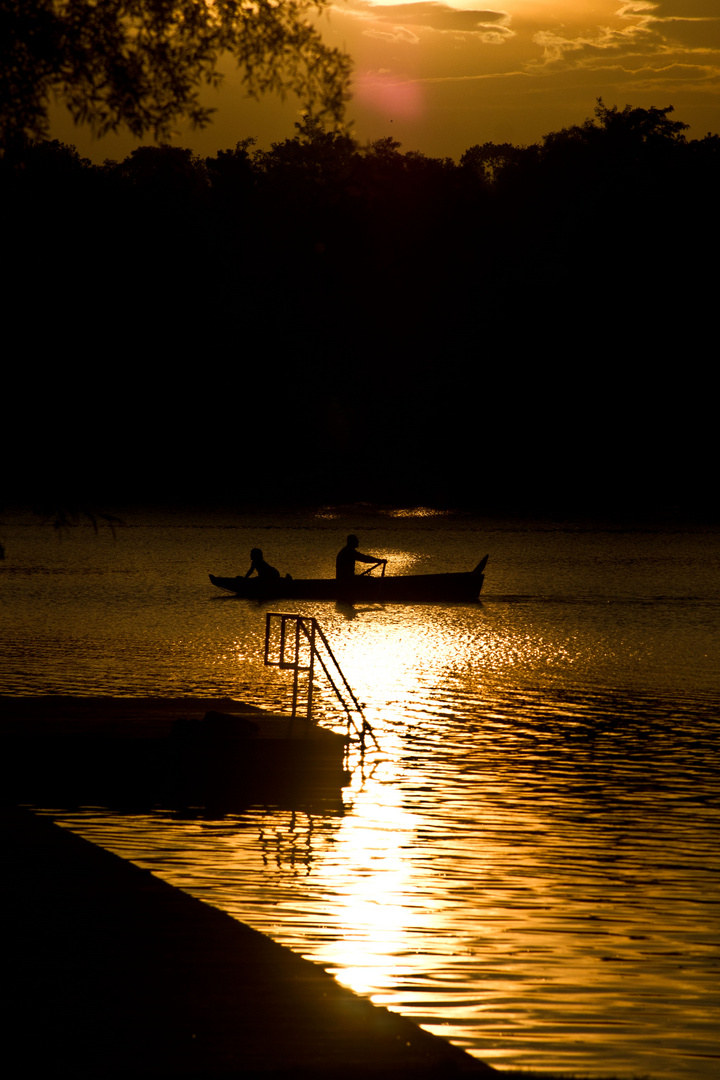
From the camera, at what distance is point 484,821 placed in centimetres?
1548

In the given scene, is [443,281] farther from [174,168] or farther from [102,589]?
[174,168]

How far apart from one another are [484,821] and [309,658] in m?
9.66

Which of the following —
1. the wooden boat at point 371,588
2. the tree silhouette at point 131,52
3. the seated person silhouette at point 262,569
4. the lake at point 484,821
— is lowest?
the lake at point 484,821

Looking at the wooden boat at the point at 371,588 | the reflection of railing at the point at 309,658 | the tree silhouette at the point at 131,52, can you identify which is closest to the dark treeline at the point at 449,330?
the wooden boat at the point at 371,588

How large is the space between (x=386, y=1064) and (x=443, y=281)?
90146 millimetres

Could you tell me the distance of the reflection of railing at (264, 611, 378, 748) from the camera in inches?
660

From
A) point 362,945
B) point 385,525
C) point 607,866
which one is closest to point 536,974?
point 362,945

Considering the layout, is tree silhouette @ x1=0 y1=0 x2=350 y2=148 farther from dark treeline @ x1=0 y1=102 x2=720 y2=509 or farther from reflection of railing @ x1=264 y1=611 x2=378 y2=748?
dark treeline @ x1=0 y1=102 x2=720 y2=509

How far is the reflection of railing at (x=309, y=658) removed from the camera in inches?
660

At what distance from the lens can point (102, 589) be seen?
47406mm

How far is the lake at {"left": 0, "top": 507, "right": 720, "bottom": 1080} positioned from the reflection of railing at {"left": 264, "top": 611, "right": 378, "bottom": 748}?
0.41 metres

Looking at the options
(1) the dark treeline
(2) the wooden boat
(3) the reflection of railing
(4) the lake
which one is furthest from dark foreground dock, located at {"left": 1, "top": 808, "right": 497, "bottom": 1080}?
(1) the dark treeline

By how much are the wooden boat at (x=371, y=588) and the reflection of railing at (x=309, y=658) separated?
1427mm

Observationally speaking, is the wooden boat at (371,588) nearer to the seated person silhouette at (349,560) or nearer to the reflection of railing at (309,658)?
the seated person silhouette at (349,560)
